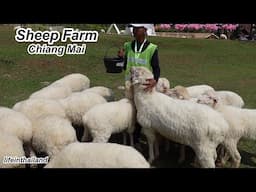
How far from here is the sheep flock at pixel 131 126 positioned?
5.61 metres

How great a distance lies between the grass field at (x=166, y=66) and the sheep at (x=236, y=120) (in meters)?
3.96

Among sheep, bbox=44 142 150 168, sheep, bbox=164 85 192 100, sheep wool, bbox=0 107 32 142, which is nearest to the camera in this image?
sheep, bbox=44 142 150 168

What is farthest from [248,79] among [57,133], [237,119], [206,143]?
[57,133]

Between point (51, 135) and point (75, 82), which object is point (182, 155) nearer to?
point (51, 135)

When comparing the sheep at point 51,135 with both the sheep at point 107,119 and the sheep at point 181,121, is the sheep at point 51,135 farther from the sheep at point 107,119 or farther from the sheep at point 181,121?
the sheep at point 181,121

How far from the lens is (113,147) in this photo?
4.85m

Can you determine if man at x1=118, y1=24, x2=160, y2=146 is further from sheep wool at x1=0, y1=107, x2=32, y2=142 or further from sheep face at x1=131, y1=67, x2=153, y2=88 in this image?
sheep wool at x1=0, y1=107, x2=32, y2=142

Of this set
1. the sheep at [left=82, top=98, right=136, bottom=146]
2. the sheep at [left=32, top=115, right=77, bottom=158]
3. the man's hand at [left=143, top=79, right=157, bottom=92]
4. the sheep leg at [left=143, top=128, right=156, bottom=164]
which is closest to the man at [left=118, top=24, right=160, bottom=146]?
the man's hand at [left=143, top=79, right=157, bottom=92]

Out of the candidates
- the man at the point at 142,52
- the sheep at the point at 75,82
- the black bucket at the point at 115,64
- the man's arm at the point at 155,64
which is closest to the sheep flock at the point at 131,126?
the man's arm at the point at 155,64

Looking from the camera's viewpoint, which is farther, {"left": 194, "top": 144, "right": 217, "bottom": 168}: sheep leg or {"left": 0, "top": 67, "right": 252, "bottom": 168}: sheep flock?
{"left": 194, "top": 144, "right": 217, "bottom": 168}: sheep leg

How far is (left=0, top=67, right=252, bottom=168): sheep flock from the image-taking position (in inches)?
221

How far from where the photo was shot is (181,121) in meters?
6.18
